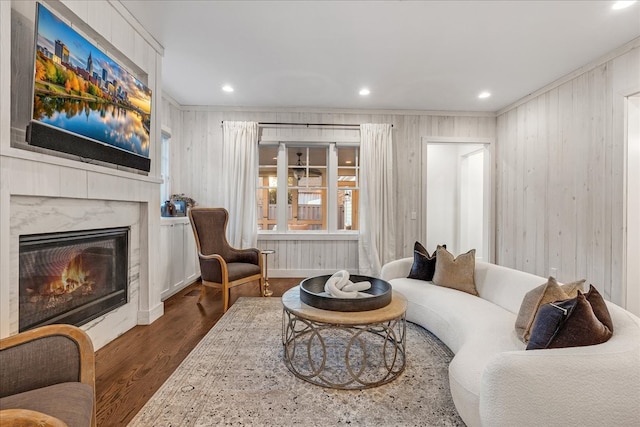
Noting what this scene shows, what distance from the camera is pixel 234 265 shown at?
355 centimetres

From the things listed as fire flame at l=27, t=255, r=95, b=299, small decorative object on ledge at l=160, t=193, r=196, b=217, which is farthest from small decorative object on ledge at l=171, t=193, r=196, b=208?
fire flame at l=27, t=255, r=95, b=299

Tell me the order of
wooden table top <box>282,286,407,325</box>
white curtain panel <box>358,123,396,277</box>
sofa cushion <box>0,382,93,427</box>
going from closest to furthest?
sofa cushion <box>0,382,93,427</box> → wooden table top <box>282,286,407,325</box> → white curtain panel <box>358,123,396,277</box>

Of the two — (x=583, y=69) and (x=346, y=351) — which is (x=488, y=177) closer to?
(x=583, y=69)

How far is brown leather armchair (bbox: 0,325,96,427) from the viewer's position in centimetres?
98

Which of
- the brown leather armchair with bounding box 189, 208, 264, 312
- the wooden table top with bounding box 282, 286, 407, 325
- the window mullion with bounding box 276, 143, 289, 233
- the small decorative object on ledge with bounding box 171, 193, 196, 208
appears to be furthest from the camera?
the window mullion with bounding box 276, 143, 289, 233

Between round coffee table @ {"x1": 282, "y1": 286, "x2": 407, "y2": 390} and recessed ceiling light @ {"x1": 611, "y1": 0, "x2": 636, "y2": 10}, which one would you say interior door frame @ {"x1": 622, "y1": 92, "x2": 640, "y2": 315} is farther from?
round coffee table @ {"x1": 282, "y1": 286, "x2": 407, "y2": 390}

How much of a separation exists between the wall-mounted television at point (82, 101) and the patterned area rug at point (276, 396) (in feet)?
5.33

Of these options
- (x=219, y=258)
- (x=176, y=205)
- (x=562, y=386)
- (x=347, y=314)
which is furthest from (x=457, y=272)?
(x=176, y=205)

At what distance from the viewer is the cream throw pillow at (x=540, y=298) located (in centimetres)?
168

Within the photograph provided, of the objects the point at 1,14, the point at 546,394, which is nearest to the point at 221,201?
the point at 1,14

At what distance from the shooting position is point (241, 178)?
14.8 feet

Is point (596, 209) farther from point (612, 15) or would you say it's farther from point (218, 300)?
point (218, 300)

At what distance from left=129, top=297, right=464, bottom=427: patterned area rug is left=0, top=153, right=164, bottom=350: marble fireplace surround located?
855 millimetres

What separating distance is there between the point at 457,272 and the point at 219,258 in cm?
245
